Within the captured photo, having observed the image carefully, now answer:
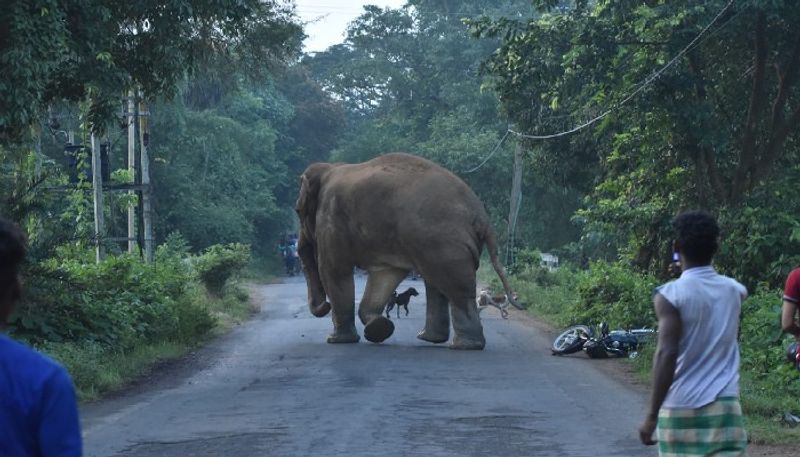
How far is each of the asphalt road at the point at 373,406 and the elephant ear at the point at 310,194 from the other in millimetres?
2590

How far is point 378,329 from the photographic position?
1839cm

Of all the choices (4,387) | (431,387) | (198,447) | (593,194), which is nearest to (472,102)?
(593,194)

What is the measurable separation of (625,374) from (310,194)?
691 centimetres

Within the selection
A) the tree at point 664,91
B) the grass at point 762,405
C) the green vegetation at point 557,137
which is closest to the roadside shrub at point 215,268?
the green vegetation at point 557,137

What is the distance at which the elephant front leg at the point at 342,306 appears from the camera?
747 inches

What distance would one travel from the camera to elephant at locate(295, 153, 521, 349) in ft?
58.5

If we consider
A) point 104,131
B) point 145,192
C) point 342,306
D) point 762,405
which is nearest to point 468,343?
point 342,306

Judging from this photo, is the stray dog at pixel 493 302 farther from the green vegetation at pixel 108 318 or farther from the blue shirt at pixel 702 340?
the blue shirt at pixel 702 340

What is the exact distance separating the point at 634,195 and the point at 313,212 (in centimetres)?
556

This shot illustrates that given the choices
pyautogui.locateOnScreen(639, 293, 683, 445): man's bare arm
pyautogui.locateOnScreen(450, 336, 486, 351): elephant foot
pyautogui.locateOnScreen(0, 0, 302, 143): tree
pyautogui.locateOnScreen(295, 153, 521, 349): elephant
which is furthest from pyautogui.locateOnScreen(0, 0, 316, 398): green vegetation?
pyautogui.locateOnScreen(639, 293, 683, 445): man's bare arm

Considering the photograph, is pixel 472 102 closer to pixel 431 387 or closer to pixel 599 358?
pixel 599 358

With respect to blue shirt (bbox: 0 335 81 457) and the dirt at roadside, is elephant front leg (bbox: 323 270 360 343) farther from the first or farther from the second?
blue shirt (bbox: 0 335 81 457)

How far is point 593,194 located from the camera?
25594mm

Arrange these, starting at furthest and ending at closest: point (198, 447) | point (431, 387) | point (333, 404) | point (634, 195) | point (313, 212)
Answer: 1. point (634, 195)
2. point (313, 212)
3. point (431, 387)
4. point (333, 404)
5. point (198, 447)
